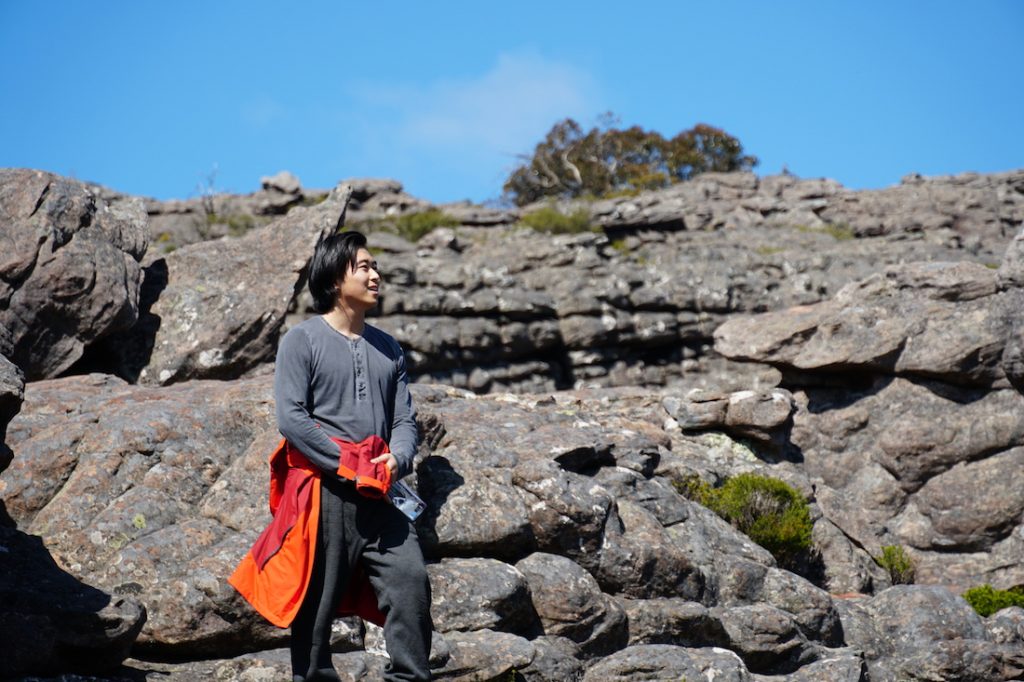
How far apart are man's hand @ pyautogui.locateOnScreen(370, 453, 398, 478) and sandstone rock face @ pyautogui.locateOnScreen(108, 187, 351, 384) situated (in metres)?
7.30

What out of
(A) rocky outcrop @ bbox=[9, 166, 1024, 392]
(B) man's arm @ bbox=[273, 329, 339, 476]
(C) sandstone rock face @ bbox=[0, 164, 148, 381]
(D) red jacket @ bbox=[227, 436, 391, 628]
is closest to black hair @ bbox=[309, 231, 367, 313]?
(B) man's arm @ bbox=[273, 329, 339, 476]

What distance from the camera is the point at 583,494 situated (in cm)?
1028

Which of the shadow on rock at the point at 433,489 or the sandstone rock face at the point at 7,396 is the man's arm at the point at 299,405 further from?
the shadow on rock at the point at 433,489

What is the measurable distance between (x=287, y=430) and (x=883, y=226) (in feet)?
145

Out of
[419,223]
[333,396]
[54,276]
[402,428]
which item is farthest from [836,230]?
[333,396]

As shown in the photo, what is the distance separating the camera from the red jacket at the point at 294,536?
5773 millimetres

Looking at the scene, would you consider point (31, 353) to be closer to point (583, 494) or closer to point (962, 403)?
point (583, 494)

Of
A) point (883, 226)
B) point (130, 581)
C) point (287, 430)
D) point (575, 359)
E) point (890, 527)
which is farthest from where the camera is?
point (883, 226)

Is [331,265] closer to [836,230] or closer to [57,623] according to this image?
[57,623]

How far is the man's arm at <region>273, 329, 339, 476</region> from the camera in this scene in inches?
231

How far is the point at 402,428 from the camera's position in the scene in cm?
637

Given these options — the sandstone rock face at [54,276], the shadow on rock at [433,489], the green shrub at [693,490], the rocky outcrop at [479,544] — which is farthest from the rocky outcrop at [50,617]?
the green shrub at [693,490]

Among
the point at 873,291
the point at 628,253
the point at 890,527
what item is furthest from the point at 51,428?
the point at 628,253

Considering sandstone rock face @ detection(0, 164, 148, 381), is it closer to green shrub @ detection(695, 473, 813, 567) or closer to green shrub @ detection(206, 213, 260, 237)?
green shrub @ detection(695, 473, 813, 567)
